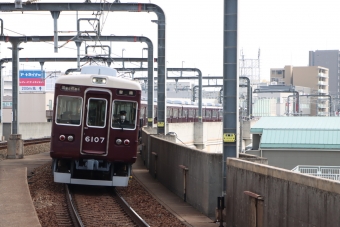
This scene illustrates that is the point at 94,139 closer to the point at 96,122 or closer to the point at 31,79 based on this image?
the point at 96,122

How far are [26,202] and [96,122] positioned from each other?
330 cm

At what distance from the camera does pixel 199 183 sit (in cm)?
1452

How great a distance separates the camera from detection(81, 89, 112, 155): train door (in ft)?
54.6

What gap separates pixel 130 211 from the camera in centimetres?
1408

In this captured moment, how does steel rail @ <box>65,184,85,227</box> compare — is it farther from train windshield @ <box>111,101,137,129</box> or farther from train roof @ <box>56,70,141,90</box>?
train roof @ <box>56,70,141,90</box>

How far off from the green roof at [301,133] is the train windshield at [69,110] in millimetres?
22114

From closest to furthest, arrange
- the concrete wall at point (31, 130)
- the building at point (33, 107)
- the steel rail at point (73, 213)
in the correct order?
1. the steel rail at point (73, 213)
2. the concrete wall at point (31, 130)
3. the building at point (33, 107)

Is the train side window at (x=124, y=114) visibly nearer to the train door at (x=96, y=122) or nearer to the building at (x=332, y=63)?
the train door at (x=96, y=122)

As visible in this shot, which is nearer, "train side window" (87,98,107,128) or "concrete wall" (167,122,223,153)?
"train side window" (87,98,107,128)

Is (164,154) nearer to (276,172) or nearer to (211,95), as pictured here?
(276,172)

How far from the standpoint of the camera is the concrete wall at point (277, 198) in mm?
7820

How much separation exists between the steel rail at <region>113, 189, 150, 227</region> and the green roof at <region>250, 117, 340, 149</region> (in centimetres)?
2096

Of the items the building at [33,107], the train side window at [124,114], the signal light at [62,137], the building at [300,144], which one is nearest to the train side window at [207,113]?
the building at [33,107]

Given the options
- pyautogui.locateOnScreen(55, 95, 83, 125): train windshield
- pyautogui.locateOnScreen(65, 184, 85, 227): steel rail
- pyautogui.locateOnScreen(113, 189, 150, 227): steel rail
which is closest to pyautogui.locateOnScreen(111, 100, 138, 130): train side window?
pyautogui.locateOnScreen(55, 95, 83, 125): train windshield
